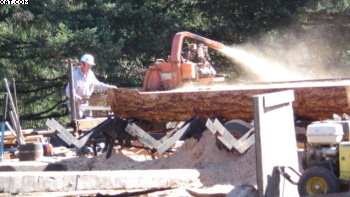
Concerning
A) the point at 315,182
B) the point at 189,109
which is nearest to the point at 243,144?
the point at 189,109

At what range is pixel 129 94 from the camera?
8.65m

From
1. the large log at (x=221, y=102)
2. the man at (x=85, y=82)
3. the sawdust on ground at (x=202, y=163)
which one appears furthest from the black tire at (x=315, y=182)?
the man at (x=85, y=82)

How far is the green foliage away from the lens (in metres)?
14.9

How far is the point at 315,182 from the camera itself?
5020 millimetres

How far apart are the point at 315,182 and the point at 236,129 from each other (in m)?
2.66

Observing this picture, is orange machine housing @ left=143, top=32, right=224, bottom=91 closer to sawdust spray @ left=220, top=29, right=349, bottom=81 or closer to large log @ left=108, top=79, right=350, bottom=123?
large log @ left=108, top=79, right=350, bottom=123

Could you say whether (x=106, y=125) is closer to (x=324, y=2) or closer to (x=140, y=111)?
(x=140, y=111)

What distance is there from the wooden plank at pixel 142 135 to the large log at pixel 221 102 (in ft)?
1.22

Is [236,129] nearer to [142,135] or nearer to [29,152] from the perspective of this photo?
[142,135]

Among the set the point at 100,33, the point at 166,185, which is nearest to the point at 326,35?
the point at 100,33

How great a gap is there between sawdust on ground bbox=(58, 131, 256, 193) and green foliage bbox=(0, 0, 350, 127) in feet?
20.7

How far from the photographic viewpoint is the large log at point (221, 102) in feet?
23.6

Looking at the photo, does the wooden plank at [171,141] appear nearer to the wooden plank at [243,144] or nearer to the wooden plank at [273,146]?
the wooden plank at [243,144]

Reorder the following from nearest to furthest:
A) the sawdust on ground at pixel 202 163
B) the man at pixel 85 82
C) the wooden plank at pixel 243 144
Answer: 1. the sawdust on ground at pixel 202 163
2. the wooden plank at pixel 243 144
3. the man at pixel 85 82
